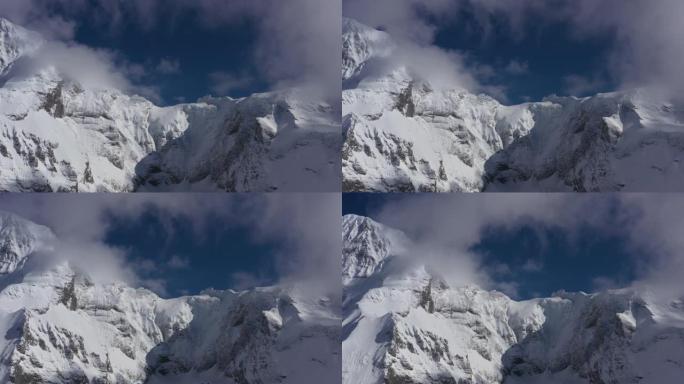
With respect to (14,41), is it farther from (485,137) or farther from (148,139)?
(485,137)

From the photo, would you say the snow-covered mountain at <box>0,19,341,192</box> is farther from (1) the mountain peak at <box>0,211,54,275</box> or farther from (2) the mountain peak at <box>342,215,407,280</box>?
(2) the mountain peak at <box>342,215,407,280</box>

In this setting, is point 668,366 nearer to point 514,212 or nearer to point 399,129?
point 514,212

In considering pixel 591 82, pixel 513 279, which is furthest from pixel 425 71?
pixel 513 279

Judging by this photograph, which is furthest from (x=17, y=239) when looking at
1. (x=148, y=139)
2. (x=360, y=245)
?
(x=360, y=245)

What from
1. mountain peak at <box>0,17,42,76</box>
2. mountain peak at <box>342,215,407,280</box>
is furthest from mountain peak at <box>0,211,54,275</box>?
mountain peak at <box>342,215,407,280</box>

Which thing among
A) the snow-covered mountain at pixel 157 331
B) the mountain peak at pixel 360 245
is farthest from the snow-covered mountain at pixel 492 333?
the snow-covered mountain at pixel 157 331

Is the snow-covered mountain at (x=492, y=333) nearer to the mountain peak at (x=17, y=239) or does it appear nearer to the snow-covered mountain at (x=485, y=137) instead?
the snow-covered mountain at (x=485, y=137)

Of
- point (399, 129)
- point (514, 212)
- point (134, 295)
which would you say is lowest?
point (134, 295)
